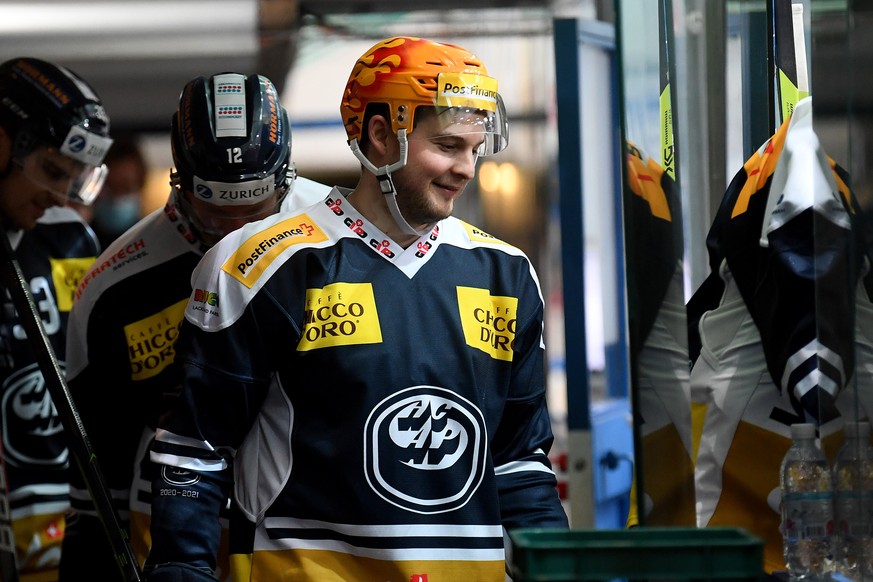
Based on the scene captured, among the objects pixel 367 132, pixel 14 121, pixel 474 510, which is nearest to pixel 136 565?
pixel 474 510

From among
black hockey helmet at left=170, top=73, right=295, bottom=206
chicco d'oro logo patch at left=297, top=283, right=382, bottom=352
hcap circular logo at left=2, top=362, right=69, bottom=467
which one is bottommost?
hcap circular logo at left=2, top=362, right=69, bottom=467

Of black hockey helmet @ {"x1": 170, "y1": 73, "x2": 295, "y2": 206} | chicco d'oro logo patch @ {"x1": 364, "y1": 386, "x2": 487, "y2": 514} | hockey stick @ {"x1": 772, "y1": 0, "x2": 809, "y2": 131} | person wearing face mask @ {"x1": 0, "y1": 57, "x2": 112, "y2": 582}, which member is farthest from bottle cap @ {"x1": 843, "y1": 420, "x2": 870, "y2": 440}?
person wearing face mask @ {"x1": 0, "y1": 57, "x2": 112, "y2": 582}

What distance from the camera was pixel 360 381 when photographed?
221 centimetres

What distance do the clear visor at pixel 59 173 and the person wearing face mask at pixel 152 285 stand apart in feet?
1.40

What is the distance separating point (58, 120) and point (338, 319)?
1326mm

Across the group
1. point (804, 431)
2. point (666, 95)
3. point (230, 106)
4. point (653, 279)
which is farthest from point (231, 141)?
point (804, 431)

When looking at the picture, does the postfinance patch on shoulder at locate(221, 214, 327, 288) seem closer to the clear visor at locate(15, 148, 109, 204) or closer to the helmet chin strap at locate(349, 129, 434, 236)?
the helmet chin strap at locate(349, 129, 434, 236)

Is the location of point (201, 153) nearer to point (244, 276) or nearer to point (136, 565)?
point (244, 276)

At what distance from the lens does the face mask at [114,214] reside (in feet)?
18.7

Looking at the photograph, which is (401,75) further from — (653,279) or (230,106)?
(653,279)

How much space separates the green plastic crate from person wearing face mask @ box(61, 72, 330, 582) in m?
1.39

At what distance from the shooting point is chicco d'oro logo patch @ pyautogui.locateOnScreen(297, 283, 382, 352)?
2232 mm

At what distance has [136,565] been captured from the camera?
2609mm

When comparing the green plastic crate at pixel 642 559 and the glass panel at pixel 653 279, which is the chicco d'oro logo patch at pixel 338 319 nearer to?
the glass panel at pixel 653 279
